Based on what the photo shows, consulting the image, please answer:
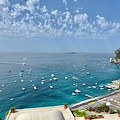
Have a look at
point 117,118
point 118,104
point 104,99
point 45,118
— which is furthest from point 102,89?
point 45,118

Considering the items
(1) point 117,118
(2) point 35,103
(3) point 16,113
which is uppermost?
(3) point 16,113

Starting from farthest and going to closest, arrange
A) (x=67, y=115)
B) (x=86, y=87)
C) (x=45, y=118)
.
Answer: (x=86, y=87) → (x=67, y=115) → (x=45, y=118)

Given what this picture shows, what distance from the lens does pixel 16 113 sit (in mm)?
28625

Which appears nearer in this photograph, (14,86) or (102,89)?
(102,89)

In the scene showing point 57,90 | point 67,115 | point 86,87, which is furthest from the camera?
point 86,87

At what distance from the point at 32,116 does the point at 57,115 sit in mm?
5354

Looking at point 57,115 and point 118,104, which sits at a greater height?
point 57,115

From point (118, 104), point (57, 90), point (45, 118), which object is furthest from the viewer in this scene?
point (57, 90)

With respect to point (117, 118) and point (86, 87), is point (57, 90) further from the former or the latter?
point (117, 118)

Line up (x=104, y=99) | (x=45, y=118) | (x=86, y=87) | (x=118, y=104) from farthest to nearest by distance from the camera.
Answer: (x=86, y=87)
(x=104, y=99)
(x=118, y=104)
(x=45, y=118)

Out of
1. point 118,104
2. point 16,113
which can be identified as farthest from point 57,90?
point 16,113

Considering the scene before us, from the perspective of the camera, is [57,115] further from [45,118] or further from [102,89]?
[102,89]

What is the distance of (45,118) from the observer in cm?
2406

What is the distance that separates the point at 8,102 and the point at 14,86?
19.0 m
